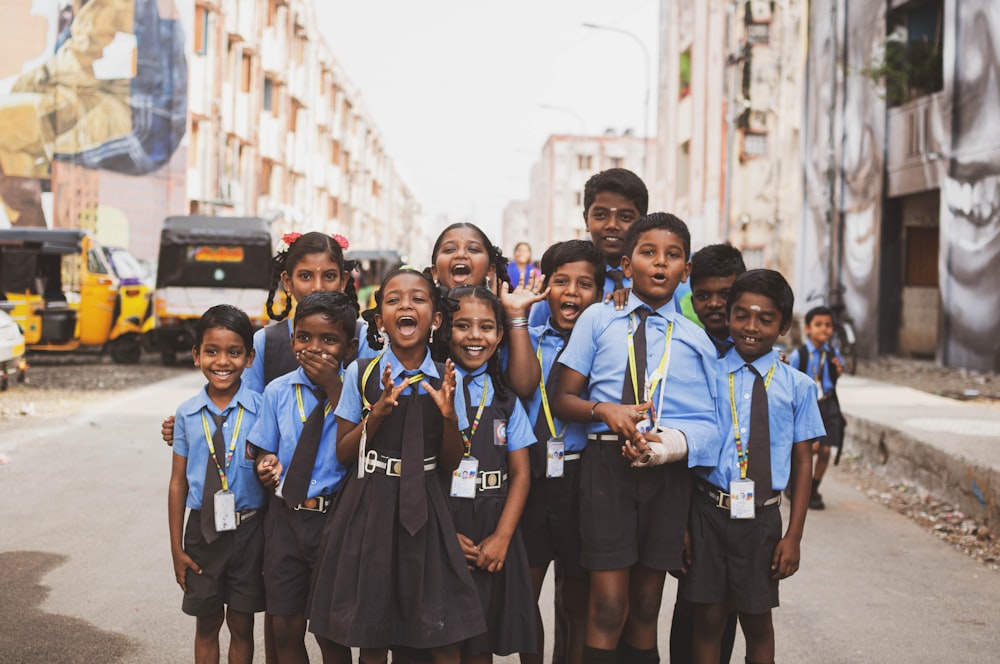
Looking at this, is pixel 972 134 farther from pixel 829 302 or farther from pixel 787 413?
pixel 787 413

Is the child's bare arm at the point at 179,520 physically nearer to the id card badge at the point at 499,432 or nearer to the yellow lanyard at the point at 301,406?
the yellow lanyard at the point at 301,406

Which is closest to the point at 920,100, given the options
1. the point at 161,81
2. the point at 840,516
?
the point at 840,516

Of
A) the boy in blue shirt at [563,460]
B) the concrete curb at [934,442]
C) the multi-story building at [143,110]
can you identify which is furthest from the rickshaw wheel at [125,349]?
the boy in blue shirt at [563,460]

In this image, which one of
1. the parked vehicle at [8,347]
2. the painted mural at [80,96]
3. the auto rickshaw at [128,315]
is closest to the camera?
the parked vehicle at [8,347]

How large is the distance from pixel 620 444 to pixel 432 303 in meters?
0.81

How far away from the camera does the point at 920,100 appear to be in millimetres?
17891

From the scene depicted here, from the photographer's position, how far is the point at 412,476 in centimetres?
330

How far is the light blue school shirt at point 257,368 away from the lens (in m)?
→ 4.05

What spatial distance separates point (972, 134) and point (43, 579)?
14.8 metres

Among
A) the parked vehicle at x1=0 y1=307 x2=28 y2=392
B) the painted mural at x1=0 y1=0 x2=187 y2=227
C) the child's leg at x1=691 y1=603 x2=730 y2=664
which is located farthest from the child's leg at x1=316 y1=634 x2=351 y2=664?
the painted mural at x1=0 y1=0 x2=187 y2=227

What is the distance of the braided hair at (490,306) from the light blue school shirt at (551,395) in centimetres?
22

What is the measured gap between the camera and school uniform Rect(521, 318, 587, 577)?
3.81m

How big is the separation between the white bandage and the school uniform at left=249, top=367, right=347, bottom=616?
1007mm

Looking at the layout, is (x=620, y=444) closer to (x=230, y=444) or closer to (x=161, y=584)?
(x=230, y=444)
